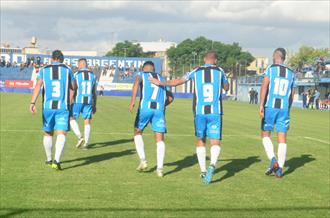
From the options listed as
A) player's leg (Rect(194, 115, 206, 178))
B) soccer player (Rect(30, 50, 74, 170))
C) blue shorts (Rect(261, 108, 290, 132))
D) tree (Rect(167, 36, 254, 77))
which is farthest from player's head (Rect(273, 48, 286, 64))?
tree (Rect(167, 36, 254, 77))

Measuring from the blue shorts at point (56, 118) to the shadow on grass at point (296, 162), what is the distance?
3813 millimetres

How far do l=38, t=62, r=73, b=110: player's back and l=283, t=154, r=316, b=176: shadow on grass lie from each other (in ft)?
13.0

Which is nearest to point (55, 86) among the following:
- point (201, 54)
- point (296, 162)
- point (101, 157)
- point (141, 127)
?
point (141, 127)

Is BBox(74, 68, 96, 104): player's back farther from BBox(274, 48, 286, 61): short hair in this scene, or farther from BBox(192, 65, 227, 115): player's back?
BBox(274, 48, 286, 61): short hair

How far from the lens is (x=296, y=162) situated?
11102 millimetres

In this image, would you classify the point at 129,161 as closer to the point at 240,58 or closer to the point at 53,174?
the point at 53,174

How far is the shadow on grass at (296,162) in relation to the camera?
10070 mm

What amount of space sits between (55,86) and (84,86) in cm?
360

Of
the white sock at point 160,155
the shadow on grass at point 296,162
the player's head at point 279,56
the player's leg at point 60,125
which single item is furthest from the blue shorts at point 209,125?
the player's leg at point 60,125

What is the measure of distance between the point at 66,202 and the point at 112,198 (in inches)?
23.8

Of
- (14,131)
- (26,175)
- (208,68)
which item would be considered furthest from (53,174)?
(14,131)

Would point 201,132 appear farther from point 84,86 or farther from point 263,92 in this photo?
point 84,86

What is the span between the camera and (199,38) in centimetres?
13738

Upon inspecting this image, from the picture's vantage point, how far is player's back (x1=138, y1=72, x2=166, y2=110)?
9.12 m
